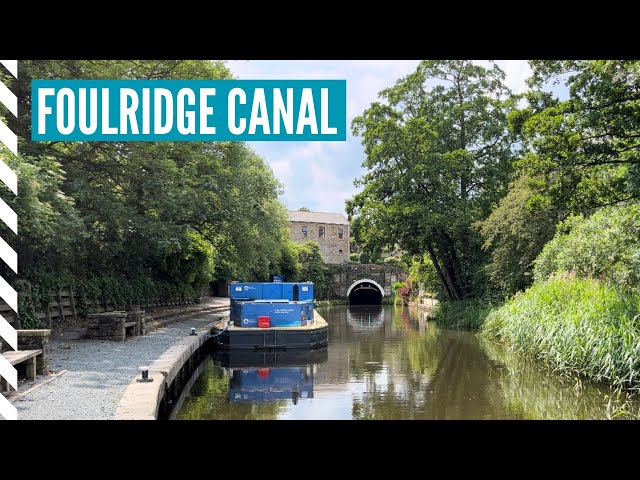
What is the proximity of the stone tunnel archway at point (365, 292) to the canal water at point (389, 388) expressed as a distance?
32.5m

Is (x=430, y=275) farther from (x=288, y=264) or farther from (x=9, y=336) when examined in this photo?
(x=9, y=336)

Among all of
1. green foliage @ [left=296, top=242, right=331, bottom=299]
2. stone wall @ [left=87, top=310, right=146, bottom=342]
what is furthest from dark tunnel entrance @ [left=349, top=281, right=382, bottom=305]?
stone wall @ [left=87, top=310, right=146, bottom=342]

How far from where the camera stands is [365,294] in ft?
171

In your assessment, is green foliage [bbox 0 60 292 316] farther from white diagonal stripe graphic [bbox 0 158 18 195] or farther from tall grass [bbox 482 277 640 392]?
tall grass [bbox 482 277 640 392]

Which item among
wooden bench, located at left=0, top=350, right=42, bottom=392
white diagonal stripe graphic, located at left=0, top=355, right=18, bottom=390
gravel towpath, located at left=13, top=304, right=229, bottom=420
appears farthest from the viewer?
wooden bench, located at left=0, top=350, right=42, bottom=392

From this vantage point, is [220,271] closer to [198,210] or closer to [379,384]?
[198,210]

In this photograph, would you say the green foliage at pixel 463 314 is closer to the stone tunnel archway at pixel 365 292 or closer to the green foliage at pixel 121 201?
the green foliage at pixel 121 201

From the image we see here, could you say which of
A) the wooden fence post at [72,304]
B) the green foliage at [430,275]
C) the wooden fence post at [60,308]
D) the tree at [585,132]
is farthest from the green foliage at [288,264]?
the tree at [585,132]

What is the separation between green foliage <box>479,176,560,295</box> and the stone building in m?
33.1

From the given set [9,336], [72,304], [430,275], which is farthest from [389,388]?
[430,275]

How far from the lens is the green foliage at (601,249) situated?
35.2ft

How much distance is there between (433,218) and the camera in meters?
21.3

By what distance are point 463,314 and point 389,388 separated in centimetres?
1199

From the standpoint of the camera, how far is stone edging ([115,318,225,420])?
568cm
